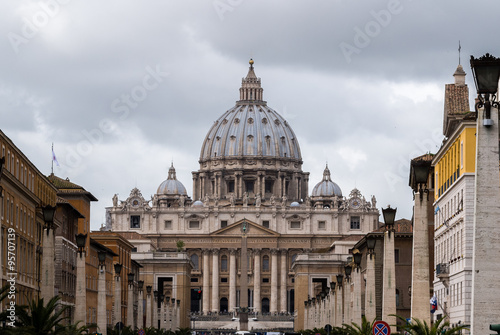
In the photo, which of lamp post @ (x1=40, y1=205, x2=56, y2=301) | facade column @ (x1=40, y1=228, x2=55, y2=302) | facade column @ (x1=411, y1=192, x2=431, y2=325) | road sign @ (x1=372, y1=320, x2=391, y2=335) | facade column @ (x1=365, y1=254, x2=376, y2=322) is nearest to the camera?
facade column @ (x1=411, y1=192, x2=431, y2=325)

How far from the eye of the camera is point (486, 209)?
752 inches

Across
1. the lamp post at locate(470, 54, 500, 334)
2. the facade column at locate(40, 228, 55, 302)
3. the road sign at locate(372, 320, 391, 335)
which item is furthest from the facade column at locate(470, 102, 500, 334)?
the facade column at locate(40, 228, 55, 302)

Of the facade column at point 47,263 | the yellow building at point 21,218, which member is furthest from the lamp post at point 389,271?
the yellow building at point 21,218

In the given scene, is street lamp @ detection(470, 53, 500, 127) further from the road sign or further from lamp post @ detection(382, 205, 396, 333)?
lamp post @ detection(382, 205, 396, 333)

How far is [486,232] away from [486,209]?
0.36m

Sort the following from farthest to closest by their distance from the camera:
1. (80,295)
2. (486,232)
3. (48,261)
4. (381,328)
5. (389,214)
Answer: (80,295) < (48,261) < (389,214) < (381,328) < (486,232)

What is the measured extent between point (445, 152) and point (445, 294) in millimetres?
6736

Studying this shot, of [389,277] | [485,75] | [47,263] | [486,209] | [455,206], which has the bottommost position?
[389,277]

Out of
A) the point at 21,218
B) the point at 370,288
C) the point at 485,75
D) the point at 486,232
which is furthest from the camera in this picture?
the point at 21,218

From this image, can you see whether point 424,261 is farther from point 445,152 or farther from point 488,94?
point 445,152

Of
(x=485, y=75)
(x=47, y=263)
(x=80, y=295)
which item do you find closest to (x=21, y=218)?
Result: (x=80, y=295)

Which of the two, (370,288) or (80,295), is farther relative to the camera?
(80,295)

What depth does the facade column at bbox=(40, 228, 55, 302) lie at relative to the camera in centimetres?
4194

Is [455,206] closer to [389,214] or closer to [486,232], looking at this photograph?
[389,214]
